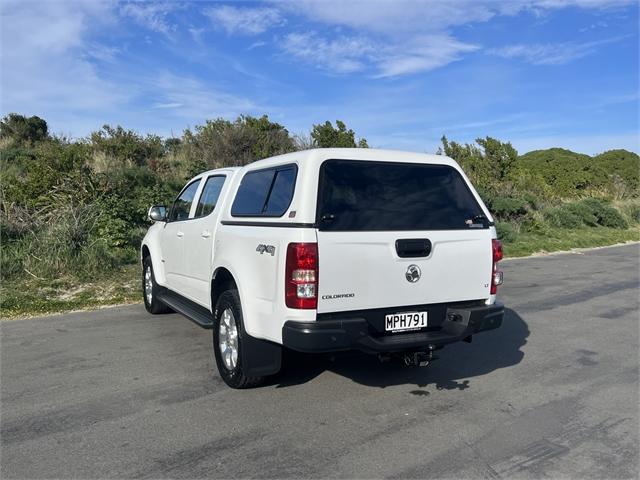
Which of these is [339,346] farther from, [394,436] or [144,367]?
[144,367]

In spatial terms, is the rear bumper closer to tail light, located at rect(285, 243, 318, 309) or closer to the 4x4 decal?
tail light, located at rect(285, 243, 318, 309)

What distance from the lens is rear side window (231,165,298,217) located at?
14.4ft

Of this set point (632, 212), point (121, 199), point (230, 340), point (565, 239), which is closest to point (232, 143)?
point (121, 199)

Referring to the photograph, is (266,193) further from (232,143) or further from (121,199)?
(232,143)

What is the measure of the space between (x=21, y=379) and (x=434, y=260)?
12.8 ft

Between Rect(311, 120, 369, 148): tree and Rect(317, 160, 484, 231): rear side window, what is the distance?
642 inches

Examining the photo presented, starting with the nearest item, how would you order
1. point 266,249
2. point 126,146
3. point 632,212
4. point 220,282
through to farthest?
1. point 266,249
2. point 220,282
3. point 126,146
4. point 632,212

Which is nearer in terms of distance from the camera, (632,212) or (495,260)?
(495,260)

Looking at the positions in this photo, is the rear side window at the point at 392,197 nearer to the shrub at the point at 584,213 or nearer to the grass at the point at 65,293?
the grass at the point at 65,293

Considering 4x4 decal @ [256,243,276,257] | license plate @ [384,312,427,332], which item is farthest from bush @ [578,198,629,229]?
4x4 decal @ [256,243,276,257]

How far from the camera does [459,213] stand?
15.4ft

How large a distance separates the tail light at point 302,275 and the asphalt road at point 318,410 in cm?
94

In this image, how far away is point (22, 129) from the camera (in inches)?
862

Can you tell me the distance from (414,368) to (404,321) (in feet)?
4.27
